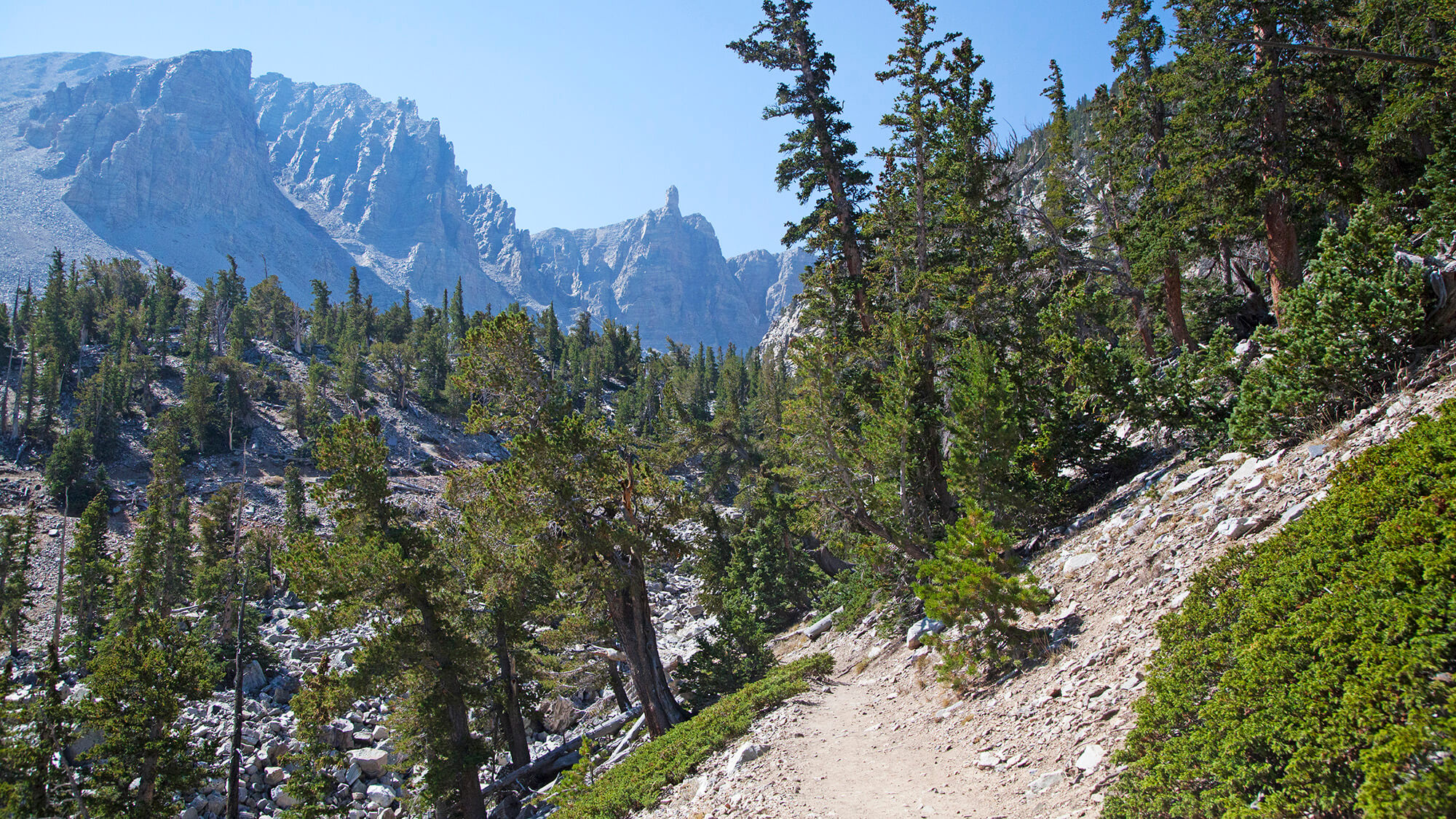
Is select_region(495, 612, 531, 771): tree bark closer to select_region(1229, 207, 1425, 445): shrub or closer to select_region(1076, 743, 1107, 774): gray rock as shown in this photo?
select_region(1076, 743, 1107, 774): gray rock

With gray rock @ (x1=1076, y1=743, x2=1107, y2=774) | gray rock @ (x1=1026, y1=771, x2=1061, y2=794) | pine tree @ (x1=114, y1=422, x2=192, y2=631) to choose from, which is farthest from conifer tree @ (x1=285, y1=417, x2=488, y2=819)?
pine tree @ (x1=114, y1=422, x2=192, y2=631)

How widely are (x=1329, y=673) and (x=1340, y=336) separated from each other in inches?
277

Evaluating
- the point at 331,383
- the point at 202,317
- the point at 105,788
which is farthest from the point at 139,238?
the point at 105,788

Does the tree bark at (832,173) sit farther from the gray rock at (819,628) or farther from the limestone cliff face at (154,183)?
the limestone cliff face at (154,183)

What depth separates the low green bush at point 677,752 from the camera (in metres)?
9.71

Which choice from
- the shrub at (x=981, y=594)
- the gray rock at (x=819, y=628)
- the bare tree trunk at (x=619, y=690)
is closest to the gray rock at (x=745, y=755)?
the shrub at (x=981, y=594)

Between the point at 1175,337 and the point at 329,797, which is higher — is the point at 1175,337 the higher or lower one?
the higher one

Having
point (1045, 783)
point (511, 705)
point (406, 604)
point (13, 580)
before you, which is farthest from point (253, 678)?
point (1045, 783)

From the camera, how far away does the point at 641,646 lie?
52.5 ft

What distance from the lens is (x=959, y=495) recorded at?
14312 mm

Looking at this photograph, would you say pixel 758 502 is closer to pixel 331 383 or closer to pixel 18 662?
pixel 18 662

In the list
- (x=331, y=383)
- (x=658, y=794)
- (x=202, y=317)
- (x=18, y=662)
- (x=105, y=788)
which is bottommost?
(x=658, y=794)

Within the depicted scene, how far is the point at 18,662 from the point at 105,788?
82.0 ft

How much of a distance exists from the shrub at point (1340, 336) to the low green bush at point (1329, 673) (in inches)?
145
